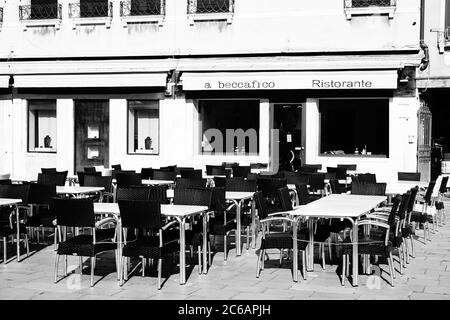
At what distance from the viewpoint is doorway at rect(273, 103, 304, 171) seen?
19.5 m

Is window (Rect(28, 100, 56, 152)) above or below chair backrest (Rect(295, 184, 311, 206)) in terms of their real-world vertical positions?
above

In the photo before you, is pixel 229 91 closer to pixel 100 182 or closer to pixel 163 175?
pixel 163 175

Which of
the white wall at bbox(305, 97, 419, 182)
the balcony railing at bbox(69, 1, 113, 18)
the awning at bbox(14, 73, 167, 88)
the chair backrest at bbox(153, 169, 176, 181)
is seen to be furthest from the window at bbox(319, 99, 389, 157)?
the chair backrest at bbox(153, 169, 176, 181)

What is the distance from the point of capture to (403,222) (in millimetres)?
9539

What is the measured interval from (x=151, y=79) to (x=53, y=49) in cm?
325

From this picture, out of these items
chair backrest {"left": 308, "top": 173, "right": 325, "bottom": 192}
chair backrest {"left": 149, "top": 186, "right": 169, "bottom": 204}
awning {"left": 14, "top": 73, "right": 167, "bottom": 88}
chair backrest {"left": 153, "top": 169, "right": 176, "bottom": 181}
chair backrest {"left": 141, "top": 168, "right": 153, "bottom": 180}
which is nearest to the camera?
chair backrest {"left": 149, "top": 186, "right": 169, "bottom": 204}

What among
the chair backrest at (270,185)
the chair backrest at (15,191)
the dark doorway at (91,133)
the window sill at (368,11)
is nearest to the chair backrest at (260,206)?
the chair backrest at (270,185)

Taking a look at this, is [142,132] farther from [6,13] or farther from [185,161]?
[6,13]

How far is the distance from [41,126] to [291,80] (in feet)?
24.6

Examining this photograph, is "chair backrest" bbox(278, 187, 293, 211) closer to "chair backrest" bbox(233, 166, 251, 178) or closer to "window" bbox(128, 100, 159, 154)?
"chair backrest" bbox(233, 166, 251, 178)

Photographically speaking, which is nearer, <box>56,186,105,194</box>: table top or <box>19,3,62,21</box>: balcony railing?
<box>56,186,105,194</box>: table top

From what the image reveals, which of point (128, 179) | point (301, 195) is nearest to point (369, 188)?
point (301, 195)

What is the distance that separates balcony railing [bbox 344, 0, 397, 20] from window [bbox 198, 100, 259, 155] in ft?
10.8
